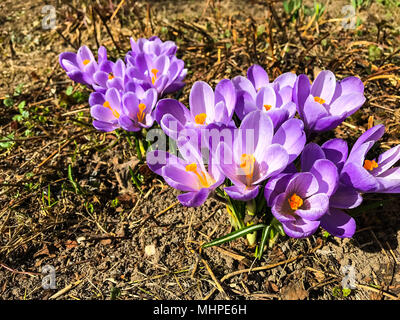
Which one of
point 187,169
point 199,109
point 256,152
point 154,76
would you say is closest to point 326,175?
point 256,152

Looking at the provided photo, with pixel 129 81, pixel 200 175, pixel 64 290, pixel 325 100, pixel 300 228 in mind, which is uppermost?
pixel 129 81

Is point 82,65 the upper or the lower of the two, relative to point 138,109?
upper

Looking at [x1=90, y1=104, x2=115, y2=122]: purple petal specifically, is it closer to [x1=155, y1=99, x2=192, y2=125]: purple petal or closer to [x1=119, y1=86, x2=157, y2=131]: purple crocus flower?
[x1=119, y1=86, x2=157, y2=131]: purple crocus flower

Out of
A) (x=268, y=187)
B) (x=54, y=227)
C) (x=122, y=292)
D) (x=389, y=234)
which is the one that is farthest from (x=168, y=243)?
(x=389, y=234)

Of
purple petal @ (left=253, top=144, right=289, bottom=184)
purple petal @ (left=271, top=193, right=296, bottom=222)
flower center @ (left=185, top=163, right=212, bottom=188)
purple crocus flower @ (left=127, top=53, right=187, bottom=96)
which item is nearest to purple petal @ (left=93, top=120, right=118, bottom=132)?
purple crocus flower @ (left=127, top=53, right=187, bottom=96)

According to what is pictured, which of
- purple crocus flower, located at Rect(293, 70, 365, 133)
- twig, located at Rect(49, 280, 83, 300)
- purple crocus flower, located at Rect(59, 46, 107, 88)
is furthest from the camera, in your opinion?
purple crocus flower, located at Rect(59, 46, 107, 88)

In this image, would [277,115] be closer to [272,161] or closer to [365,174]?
[272,161]

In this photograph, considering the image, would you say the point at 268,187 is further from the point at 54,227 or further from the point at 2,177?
the point at 2,177

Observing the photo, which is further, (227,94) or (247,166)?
Answer: (227,94)
